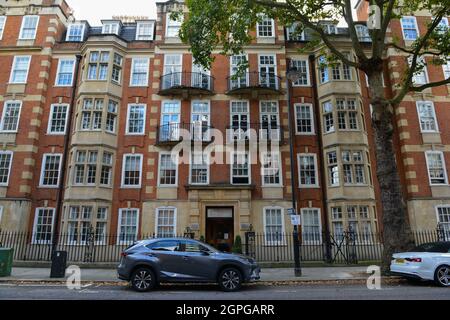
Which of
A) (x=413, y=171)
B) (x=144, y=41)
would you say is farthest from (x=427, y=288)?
(x=144, y=41)

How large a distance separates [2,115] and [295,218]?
20730 millimetres

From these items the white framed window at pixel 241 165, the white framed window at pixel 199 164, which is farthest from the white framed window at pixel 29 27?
the white framed window at pixel 241 165

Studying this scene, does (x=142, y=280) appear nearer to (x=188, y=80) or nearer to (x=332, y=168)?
(x=332, y=168)

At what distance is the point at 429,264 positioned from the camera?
34.1 feet

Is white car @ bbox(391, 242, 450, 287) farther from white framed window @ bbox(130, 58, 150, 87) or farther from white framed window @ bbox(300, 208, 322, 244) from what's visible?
white framed window @ bbox(130, 58, 150, 87)

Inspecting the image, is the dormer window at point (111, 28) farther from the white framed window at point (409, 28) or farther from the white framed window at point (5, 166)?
the white framed window at point (409, 28)

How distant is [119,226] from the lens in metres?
19.6

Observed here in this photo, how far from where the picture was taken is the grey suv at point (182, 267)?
9.90 m

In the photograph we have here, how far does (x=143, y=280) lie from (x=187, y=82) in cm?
1503


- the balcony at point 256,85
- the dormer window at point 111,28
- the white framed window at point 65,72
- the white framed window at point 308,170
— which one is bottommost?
the white framed window at point 308,170

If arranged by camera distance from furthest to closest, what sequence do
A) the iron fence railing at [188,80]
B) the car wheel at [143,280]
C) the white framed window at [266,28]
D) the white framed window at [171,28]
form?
the white framed window at [266,28] → the white framed window at [171,28] → the iron fence railing at [188,80] → the car wheel at [143,280]

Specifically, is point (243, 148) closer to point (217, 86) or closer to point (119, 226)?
point (217, 86)

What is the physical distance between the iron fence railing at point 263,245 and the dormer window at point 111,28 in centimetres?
1547

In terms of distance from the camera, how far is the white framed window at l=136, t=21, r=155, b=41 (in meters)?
23.8
